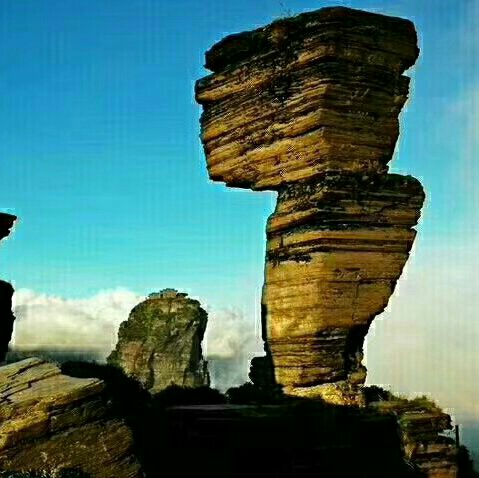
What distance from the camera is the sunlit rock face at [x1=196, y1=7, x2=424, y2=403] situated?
728 inches

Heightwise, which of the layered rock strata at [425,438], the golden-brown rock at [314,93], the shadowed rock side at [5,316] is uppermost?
the golden-brown rock at [314,93]

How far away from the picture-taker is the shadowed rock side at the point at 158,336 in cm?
5028

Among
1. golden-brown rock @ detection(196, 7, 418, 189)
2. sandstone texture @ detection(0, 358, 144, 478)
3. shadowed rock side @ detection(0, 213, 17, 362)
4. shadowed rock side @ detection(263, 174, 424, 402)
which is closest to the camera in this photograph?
sandstone texture @ detection(0, 358, 144, 478)

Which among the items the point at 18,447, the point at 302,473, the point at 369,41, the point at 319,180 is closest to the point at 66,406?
the point at 18,447

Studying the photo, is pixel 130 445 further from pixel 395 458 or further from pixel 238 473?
pixel 395 458

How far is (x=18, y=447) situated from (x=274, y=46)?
41.2 feet

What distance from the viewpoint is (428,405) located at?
19.5 m

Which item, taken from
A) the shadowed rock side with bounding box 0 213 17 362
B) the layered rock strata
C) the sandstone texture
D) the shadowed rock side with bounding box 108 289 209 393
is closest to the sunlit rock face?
the layered rock strata

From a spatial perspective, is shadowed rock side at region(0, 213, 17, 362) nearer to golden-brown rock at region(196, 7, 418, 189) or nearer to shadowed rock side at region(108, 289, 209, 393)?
golden-brown rock at region(196, 7, 418, 189)

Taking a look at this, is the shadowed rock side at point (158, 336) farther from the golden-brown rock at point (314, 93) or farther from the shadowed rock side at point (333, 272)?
the shadowed rock side at point (333, 272)

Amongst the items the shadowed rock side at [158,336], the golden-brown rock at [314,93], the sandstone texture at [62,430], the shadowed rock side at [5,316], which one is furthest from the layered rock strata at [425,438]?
the shadowed rock side at [158,336]

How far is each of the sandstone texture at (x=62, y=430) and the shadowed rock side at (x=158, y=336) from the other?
119ft

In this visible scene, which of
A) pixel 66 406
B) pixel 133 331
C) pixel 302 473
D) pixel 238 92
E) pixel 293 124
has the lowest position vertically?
pixel 302 473

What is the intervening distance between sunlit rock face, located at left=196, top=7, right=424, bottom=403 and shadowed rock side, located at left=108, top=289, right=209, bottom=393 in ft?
102
